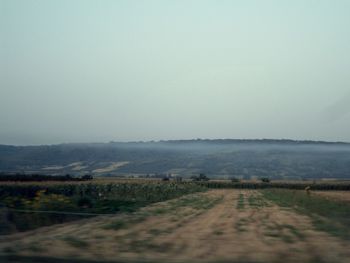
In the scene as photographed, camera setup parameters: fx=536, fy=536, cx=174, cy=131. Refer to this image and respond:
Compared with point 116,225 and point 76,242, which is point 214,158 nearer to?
point 116,225

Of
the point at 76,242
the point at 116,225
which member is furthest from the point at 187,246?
the point at 116,225

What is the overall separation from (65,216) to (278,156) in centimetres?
13630

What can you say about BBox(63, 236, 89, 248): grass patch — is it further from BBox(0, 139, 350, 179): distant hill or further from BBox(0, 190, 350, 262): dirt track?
BBox(0, 139, 350, 179): distant hill

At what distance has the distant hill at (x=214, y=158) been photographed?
93250 millimetres

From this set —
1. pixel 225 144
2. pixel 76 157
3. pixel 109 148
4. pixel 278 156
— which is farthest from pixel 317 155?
pixel 76 157

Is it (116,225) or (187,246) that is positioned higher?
(187,246)

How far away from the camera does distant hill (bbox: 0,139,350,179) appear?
9325cm

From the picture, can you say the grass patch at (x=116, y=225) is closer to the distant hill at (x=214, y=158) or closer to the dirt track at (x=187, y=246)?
the dirt track at (x=187, y=246)

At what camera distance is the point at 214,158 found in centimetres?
15838

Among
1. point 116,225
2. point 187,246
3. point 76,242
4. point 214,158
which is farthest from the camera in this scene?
point 214,158

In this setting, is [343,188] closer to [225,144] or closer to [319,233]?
[225,144]

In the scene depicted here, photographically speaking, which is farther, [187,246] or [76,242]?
[76,242]

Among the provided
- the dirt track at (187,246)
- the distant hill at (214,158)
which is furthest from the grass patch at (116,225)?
the distant hill at (214,158)

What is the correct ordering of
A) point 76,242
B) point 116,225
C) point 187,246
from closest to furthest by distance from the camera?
point 187,246 → point 76,242 → point 116,225
